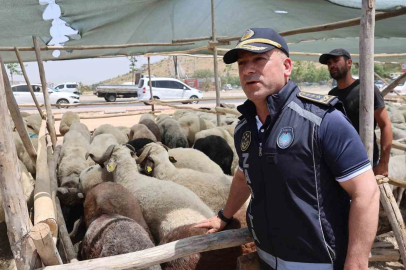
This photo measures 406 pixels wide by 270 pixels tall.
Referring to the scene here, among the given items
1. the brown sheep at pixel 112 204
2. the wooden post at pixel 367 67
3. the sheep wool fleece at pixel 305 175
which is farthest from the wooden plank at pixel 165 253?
the brown sheep at pixel 112 204

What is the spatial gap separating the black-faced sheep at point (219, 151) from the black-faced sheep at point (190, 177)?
4.58 ft

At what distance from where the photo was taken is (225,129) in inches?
340

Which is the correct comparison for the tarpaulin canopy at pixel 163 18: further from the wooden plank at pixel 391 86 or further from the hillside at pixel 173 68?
the hillside at pixel 173 68

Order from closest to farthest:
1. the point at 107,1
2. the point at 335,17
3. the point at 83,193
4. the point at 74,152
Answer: the point at 107,1 → the point at 83,193 → the point at 335,17 → the point at 74,152

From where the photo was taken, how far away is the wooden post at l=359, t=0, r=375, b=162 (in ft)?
9.13

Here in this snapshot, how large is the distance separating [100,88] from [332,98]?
33.3 m

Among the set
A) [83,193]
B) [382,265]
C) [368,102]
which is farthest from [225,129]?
[368,102]

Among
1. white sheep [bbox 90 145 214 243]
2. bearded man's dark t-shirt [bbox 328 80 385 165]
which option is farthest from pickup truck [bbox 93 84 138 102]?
bearded man's dark t-shirt [bbox 328 80 385 165]

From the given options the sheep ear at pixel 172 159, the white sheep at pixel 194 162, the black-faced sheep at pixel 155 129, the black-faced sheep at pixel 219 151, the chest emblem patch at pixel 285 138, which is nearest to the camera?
the chest emblem patch at pixel 285 138

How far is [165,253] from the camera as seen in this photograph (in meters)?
2.35

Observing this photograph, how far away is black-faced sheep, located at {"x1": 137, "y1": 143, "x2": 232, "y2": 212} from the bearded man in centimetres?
192

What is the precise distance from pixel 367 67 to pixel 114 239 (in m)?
2.71

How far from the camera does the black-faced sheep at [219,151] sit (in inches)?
280

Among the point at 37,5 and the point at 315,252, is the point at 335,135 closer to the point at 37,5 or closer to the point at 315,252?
the point at 315,252
